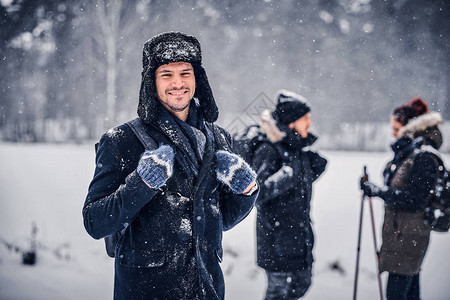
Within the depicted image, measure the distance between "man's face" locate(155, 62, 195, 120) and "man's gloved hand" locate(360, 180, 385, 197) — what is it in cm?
214

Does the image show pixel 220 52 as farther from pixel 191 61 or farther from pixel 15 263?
pixel 191 61

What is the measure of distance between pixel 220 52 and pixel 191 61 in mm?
16595

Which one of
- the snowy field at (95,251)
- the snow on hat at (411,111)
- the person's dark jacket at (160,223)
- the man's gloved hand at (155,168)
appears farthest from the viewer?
the snowy field at (95,251)

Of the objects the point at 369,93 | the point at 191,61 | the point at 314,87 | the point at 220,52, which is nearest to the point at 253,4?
the point at 220,52

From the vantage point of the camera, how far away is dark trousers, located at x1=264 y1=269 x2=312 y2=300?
9.68 ft

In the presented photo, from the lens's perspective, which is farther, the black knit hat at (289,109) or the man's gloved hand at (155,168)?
the black knit hat at (289,109)

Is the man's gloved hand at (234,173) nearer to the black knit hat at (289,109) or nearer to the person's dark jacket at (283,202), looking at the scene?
the person's dark jacket at (283,202)

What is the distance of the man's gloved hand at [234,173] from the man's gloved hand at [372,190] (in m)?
1.91

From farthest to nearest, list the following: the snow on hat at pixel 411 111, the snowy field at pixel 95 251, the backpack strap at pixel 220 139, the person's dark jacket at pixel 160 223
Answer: the snowy field at pixel 95 251, the snow on hat at pixel 411 111, the backpack strap at pixel 220 139, the person's dark jacket at pixel 160 223

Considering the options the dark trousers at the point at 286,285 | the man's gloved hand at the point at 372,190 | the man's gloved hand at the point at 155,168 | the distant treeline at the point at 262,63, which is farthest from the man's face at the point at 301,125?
the distant treeline at the point at 262,63

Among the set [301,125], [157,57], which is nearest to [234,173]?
[157,57]

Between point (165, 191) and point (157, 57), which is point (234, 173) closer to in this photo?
point (165, 191)

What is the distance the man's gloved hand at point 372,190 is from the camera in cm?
318

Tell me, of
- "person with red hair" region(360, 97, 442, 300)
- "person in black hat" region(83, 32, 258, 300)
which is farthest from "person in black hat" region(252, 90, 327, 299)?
"person in black hat" region(83, 32, 258, 300)
